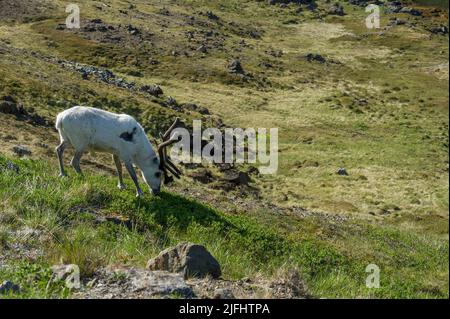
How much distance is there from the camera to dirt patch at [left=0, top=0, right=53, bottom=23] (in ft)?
262

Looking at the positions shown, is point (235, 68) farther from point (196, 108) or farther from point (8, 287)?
point (8, 287)

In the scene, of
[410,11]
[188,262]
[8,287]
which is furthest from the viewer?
[410,11]

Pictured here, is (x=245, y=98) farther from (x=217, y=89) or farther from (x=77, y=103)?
(x=77, y=103)

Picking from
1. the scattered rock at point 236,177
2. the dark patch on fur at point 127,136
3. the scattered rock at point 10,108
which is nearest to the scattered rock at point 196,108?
the scattered rock at point 236,177

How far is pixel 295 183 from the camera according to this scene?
3650cm

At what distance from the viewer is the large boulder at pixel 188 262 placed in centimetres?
658

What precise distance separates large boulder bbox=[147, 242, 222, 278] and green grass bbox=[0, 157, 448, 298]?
64 cm

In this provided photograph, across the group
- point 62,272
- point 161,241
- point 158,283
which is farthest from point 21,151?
point 158,283

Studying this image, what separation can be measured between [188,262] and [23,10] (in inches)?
3473

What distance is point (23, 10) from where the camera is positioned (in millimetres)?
83688

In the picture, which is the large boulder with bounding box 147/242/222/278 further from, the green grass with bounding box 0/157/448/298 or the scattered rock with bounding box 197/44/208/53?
the scattered rock with bounding box 197/44/208/53

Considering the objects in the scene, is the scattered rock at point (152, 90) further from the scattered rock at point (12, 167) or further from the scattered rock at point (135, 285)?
the scattered rock at point (135, 285)

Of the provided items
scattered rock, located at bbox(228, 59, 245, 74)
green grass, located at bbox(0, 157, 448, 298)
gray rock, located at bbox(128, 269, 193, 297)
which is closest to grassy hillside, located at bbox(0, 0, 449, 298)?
green grass, located at bbox(0, 157, 448, 298)

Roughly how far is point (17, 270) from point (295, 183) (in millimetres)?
31079
